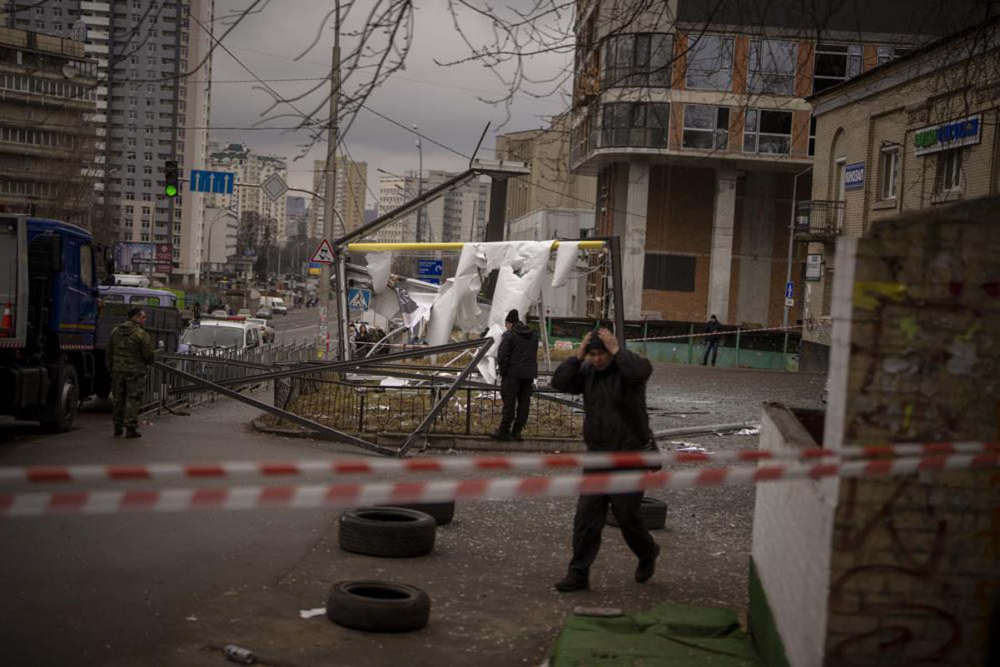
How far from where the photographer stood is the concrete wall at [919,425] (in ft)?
14.7

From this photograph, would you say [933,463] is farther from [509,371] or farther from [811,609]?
[509,371]

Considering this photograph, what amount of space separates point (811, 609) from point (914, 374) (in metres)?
1.09

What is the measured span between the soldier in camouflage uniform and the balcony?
26.3m

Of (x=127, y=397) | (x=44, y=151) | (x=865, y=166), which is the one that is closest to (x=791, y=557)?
(x=127, y=397)

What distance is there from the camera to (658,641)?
21.0ft

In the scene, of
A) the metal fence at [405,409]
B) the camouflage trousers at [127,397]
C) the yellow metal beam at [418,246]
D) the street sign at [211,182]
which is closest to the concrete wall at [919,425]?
the metal fence at [405,409]

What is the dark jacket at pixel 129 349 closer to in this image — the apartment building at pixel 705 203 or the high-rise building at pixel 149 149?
the apartment building at pixel 705 203

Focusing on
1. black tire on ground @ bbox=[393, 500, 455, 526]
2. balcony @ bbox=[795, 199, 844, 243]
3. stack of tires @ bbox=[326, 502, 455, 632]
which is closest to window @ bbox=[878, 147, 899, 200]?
balcony @ bbox=[795, 199, 844, 243]

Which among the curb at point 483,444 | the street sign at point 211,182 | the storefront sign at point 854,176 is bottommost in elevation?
the curb at point 483,444

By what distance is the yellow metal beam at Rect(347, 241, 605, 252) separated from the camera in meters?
17.9

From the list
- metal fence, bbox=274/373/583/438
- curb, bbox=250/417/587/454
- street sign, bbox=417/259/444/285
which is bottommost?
curb, bbox=250/417/587/454

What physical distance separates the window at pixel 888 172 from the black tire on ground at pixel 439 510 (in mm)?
26242

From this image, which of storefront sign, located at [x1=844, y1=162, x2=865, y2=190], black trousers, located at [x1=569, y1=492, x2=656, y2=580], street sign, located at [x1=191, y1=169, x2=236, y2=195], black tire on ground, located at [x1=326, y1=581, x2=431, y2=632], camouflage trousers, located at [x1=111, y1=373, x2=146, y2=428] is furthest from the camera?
street sign, located at [x1=191, y1=169, x2=236, y2=195]

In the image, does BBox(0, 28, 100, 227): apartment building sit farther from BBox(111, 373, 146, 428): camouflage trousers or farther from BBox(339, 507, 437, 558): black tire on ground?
BBox(339, 507, 437, 558): black tire on ground
